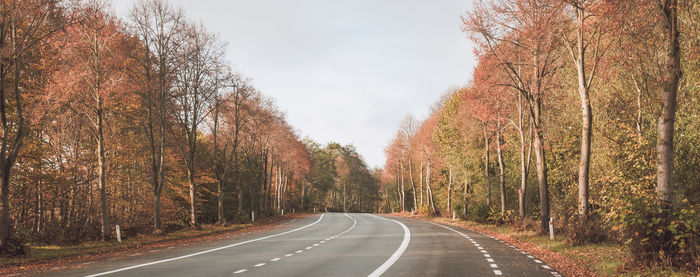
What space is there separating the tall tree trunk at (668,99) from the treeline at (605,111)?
20 mm

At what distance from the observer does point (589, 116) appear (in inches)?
606

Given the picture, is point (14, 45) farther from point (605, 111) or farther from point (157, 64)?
point (605, 111)

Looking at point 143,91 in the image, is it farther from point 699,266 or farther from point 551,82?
point 699,266

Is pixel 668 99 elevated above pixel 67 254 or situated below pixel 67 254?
above

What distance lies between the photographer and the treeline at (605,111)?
30.4ft

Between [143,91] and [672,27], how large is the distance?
2229 centimetres

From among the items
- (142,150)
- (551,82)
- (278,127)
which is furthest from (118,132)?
(551,82)

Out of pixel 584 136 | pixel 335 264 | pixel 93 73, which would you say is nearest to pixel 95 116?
pixel 93 73

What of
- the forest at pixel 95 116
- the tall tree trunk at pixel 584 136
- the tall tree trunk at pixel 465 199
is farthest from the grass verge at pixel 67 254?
the tall tree trunk at pixel 465 199

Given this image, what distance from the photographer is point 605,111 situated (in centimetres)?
1906

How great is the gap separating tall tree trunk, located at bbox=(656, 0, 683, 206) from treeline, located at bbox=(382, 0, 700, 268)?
2cm

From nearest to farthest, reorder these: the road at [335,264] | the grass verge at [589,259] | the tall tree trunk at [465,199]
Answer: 1. the grass verge at [589,259]
2. the road at [335,264]
3. the tall tree trunk at [465,199]

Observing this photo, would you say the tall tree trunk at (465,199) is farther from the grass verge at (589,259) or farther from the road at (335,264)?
the road at (335,264)

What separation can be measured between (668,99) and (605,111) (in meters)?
10.5
